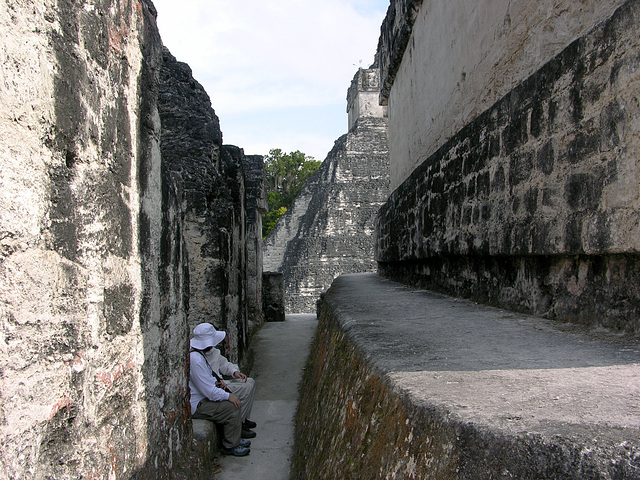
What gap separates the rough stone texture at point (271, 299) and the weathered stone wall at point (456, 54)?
150 inches

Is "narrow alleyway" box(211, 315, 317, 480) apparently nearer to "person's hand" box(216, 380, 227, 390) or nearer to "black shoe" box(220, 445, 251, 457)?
"black shoe" box(220, 445, 251, 457)

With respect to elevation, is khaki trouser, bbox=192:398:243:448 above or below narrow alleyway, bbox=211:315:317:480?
above

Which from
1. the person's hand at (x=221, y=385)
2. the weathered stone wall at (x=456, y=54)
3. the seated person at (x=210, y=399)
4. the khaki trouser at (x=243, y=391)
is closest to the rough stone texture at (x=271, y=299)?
the weathered stone wall at (x=456, y=54)

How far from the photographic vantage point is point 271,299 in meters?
11.4

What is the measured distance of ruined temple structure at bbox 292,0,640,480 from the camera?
1207 mm

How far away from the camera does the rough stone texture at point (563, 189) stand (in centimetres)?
208

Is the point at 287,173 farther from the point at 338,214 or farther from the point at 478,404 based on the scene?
the point at 478,404

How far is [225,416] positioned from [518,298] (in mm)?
2129

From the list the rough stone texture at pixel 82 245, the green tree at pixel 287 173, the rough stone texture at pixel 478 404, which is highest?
the green tree at pixel 287 173

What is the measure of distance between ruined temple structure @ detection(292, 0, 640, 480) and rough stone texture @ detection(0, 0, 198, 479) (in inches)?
32.4

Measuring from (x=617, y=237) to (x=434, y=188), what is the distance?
9.17 ft

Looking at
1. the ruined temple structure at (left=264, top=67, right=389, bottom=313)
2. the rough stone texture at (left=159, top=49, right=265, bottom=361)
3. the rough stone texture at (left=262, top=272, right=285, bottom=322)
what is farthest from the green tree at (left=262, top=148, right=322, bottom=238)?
the rough stone texture at (left=159, top=49, right=265, bottom=361)

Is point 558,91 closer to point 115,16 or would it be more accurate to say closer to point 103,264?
point 115,16

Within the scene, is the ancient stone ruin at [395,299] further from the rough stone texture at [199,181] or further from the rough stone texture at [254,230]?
the rough stone texture at [254,230]
